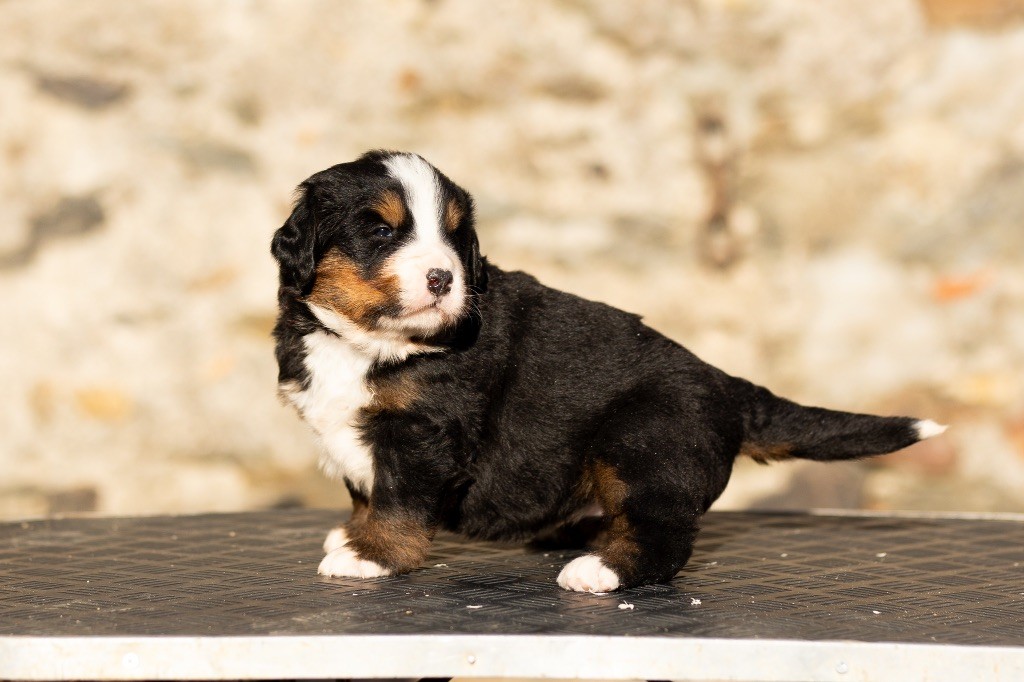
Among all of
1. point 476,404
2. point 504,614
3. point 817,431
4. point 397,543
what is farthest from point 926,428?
point 397,543

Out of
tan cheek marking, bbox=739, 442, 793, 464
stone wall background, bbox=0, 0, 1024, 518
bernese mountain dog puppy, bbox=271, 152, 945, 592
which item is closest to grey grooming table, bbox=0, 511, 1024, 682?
bernese mountain dog puppy, bbox=271, 152, 945, 592

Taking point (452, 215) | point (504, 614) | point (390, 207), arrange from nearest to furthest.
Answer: point (504, 614) < point (390, 207) < point (452, 215)

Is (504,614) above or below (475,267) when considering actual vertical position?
below

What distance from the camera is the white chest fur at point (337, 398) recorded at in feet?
10.4

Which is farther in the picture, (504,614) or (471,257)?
(471,257)

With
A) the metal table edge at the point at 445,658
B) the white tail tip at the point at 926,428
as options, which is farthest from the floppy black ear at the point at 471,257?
the white tail tip at the point at 926,428

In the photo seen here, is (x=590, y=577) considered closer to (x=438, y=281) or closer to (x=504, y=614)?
(x=504, y=614)

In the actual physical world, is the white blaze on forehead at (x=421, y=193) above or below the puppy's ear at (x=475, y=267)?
above

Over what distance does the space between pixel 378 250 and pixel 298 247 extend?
0.21 meters

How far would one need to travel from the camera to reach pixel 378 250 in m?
3.09

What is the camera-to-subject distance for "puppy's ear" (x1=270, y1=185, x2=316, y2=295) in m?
3.13

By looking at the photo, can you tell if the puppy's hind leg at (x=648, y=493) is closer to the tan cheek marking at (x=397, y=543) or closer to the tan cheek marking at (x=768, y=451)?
the tan cheek marking at (x=768, y=451)

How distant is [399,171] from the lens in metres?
3.14

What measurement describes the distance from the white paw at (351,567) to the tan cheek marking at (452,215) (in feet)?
2.76
